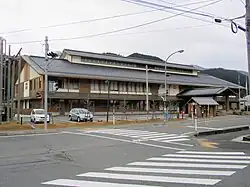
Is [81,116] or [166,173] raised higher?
[81,116]

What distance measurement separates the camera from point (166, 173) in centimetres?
802

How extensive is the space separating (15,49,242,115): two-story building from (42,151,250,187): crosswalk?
3516 cm

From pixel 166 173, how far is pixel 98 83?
44.2m

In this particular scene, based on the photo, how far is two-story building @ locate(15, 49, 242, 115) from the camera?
4791cm

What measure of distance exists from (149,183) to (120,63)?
54319mm

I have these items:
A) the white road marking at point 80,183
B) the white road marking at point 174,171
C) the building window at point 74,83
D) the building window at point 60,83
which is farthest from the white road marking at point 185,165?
the building window at point 74,83

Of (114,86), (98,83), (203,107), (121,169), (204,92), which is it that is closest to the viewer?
(121,169)

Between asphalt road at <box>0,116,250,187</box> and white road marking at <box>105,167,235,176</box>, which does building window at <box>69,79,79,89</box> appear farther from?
white road marking at <box>105,167,235,176</box>

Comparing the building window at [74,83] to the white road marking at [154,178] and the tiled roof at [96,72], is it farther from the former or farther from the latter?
the white road marking at [154,178]

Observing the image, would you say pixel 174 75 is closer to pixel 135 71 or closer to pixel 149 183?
pixel 135 71

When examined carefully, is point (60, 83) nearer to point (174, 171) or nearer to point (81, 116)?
point (81, 116)

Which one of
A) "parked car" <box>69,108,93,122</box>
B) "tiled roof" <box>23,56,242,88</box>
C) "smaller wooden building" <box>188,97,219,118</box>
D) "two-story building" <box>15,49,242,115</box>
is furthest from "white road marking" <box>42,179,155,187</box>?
"tiled roof" <box>23,56,242,88</box>

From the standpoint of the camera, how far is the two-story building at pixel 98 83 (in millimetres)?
47906

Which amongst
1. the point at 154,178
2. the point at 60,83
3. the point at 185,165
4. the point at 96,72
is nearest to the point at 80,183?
the point at 154,178
